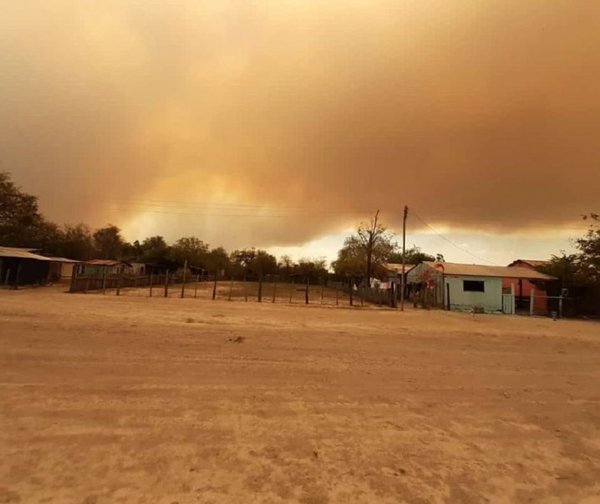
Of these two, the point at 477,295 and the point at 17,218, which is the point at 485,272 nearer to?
the point at 477,295

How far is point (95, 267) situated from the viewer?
4691cm

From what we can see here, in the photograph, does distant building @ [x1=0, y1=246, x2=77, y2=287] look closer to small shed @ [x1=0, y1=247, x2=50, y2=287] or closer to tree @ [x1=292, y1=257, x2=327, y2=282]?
small shed @ [x1=0, y1=247, x2=50, y2=287]

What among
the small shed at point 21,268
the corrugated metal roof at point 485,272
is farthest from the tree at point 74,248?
the corrugated metal roof at point 485,272

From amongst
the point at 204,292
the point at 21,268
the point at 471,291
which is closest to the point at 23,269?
the point at 21,268

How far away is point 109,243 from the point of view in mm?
82438

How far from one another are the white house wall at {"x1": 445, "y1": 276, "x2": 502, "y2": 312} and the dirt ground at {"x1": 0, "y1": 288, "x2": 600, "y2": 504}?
2175 centimetres

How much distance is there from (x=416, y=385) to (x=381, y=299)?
25.3 meters

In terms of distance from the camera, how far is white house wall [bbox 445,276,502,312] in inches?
1260

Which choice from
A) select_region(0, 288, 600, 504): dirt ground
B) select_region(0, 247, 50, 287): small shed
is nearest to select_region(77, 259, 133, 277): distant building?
select_region(0, 247, 50, 287): small shed

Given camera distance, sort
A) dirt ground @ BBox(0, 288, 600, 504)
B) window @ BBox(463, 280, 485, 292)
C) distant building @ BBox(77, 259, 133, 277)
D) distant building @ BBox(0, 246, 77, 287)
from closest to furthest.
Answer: dirt ground @ BBox(0, 288, 600, 504), window @ BBox(463, 280, 485, 292), distant building @ BBox(0, 246, 77, 287), distant building @ BBox(77, 259, 133, 277)

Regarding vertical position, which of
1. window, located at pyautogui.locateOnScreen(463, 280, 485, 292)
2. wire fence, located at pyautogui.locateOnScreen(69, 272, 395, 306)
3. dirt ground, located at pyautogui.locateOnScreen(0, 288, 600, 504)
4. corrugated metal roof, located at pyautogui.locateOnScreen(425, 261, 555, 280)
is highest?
corrugated metal roof, located at pyautogui.locateOnScreen(425, 261, 555, 280)

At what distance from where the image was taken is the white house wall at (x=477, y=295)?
105ft

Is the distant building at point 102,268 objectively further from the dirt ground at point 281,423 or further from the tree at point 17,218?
the dirt ground at point 281,423

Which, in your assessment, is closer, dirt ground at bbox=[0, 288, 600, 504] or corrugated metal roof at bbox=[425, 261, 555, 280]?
dirt ground at bbox=[0, 288, 600, 504]
